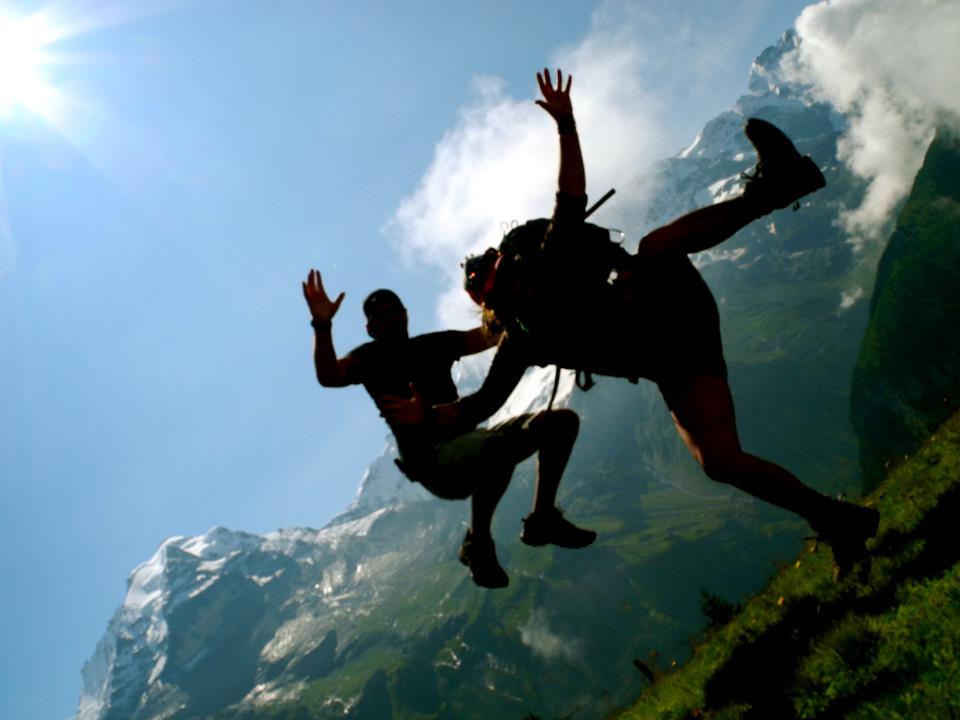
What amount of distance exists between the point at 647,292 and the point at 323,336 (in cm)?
368

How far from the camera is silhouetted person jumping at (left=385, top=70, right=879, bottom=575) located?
4.85 metres

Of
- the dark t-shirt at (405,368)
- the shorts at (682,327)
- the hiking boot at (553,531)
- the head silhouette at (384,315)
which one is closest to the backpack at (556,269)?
the shorts at (682,327)

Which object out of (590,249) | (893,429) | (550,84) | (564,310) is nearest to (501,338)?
(564,310)

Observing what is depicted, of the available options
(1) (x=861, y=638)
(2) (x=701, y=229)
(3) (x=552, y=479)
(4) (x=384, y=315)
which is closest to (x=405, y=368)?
(4) (x=384, y=315)

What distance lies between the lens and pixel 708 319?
16.8 ft

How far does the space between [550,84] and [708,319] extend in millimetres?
2603

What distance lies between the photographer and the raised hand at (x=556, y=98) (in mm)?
5027

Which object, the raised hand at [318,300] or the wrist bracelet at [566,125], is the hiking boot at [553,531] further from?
the wrist bracelet at [566,125]

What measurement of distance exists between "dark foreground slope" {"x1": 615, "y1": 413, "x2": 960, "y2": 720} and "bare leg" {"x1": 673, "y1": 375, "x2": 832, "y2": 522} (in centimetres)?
79

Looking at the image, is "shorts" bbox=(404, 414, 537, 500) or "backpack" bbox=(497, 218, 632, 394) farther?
"shorts" bbox=(404, 414, 537, 500)

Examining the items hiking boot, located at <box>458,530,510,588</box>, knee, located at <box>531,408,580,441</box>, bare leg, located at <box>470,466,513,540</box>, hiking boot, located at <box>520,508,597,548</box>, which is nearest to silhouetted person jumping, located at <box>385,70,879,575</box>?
knee, located at <box>531,408,580,441</box>

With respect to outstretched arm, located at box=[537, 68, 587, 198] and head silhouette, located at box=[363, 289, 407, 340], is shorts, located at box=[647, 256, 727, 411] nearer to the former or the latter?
outstretched arm, located at box=[537, 68, 587, 198]

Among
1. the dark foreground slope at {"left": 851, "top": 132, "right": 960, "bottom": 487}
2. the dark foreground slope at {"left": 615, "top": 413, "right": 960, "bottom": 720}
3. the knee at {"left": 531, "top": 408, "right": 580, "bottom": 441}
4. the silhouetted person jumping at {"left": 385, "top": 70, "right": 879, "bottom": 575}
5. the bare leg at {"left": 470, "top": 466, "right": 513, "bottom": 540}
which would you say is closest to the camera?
the dark foreground slope at {"left": 615, "top": 413, "right": 960, "bottom": 720}

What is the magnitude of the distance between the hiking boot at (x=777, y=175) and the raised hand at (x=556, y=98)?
1.66 metres
